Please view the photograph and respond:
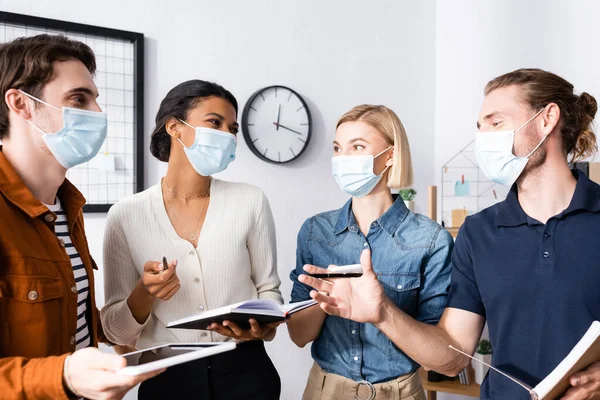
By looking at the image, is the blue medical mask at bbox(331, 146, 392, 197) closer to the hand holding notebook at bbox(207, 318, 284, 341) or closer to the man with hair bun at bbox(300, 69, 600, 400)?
the man with hair bun at bbox(300, 69, 600, 400)

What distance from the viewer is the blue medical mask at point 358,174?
1.71 metres

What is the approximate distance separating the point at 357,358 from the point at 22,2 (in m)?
2.09

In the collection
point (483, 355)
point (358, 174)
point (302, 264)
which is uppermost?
point (358, 174)

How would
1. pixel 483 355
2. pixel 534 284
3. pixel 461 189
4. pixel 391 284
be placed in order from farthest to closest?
1. pixel 461 189
2. pixel 483 355
3. pixel 391 284
4. pixel 534 284

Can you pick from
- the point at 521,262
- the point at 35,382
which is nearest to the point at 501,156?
the point at 521,262

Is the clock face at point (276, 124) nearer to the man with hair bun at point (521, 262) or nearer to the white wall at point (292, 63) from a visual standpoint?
the white wall at point (292, 63)

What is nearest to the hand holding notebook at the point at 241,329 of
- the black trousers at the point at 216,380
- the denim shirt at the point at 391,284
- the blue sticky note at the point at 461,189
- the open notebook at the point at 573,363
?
the black trousers at the point at 216,380

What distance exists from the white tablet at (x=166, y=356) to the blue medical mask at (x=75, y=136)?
52 cm

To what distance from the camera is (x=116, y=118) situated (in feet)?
8.68

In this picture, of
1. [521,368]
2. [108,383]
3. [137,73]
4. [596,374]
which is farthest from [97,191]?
[596,374]

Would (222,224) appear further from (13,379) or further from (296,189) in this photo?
(296,189)

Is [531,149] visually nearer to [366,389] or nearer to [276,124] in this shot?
[366,389]

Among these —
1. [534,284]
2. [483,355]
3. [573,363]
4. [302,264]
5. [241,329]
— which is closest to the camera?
[573,363]

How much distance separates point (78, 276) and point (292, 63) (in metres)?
2.11
